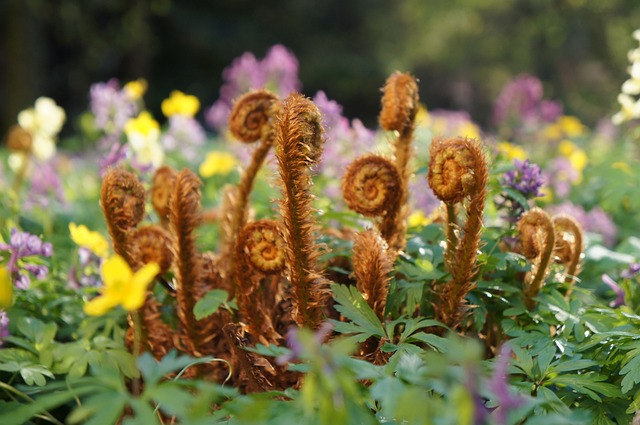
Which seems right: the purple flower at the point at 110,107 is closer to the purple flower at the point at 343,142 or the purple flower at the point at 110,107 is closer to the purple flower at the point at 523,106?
the purple flower at the point at 343,142

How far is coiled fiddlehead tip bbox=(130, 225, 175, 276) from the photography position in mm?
1780

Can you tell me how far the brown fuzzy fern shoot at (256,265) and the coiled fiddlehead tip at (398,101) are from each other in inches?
16.1

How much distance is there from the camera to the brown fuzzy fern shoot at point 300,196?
1.34 m

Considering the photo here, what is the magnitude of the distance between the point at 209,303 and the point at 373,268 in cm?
39

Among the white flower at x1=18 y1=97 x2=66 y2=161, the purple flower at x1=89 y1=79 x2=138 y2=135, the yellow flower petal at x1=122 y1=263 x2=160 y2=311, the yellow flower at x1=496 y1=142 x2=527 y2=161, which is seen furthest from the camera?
the purple flower at x1=89 y1=79 x2=138 y2=135

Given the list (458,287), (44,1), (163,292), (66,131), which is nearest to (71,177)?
(163,292)

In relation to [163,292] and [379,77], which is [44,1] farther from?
[163,292]

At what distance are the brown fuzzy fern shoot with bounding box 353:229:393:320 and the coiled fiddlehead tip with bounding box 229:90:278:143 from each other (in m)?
0.45

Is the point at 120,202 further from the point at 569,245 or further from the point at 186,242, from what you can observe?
the point at 569,245

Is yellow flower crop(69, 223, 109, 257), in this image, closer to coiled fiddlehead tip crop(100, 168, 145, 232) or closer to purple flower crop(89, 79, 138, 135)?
coiled fiddlehead tip crop(100, 168, 145, 232)

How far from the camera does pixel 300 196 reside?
1380 millimetres

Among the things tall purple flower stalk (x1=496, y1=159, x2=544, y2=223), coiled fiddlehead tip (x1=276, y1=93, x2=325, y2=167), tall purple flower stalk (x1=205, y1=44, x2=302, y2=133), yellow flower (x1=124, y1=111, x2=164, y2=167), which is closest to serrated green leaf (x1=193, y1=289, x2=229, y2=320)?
coiled fiddlehead tip (x1=276, y1=93, x2=325, y2=167)

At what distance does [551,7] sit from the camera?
70.3 ft

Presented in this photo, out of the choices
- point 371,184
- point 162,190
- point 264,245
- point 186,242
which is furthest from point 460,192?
point 162,190
